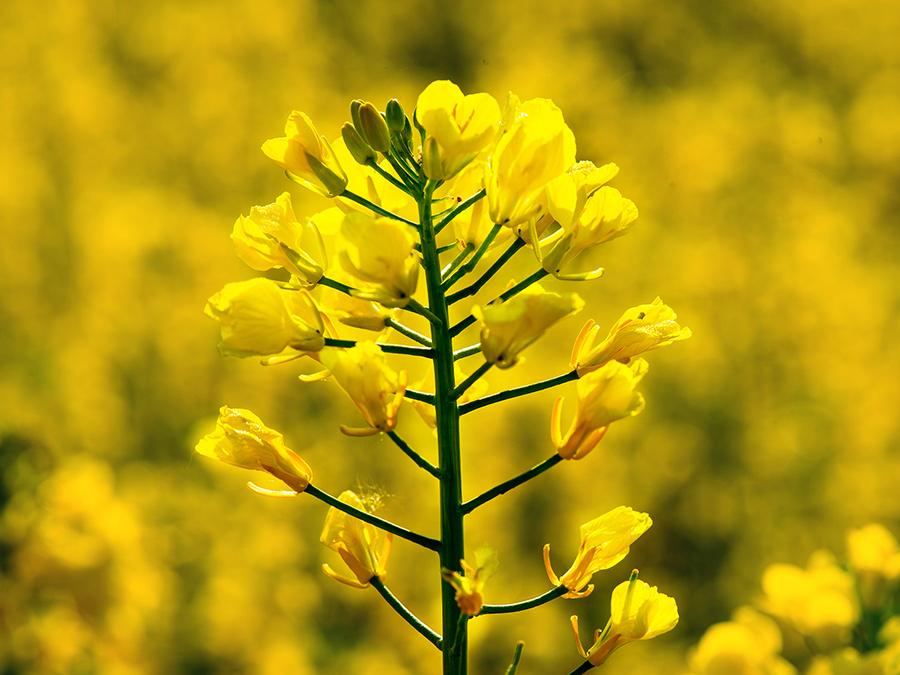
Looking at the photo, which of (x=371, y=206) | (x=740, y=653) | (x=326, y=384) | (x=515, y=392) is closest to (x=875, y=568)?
(x=740, y=653)

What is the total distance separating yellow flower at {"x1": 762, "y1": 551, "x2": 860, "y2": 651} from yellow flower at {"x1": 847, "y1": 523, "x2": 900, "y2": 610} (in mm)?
14

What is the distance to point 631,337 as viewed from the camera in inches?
24.2

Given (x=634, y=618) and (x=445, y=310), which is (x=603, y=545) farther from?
(x=445, y=310)

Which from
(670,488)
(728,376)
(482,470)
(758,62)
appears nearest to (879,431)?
(728,376)

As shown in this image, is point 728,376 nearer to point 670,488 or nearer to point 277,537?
point 670,488

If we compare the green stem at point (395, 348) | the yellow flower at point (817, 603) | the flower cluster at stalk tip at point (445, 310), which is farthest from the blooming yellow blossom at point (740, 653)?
the green stem at point (395, 348)

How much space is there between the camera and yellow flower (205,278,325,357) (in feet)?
1.90

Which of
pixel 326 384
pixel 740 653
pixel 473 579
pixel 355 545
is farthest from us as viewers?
pixel 326 384

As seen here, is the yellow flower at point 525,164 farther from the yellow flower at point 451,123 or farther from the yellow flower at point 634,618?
the yellow flower at point 634,618

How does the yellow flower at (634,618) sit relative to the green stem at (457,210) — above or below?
below

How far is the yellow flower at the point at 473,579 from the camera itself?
531mm

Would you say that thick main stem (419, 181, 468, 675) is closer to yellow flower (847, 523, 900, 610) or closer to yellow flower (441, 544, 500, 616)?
yellow flower (441, 544, 500, 616)

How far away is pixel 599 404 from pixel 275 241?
265mm

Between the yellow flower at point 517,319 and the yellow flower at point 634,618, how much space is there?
20cm
